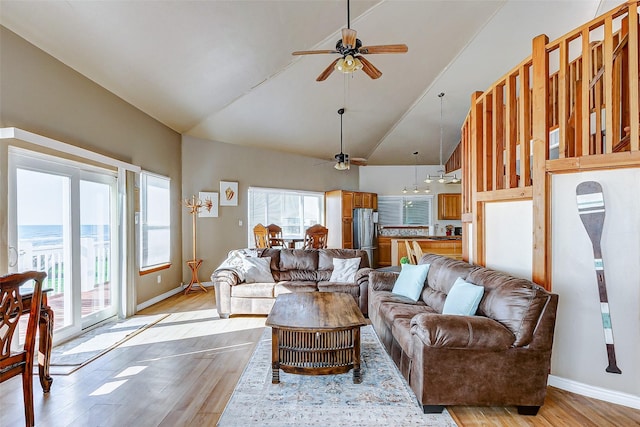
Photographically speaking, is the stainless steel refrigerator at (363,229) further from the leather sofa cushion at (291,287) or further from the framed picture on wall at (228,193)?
the leather sofa cushion at (291,287)

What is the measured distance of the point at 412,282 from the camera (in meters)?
3.88

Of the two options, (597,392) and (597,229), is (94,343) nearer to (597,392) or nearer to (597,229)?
(597,392)

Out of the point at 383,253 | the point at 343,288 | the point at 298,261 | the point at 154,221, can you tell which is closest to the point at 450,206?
the point at 383,253

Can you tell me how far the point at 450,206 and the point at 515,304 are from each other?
24.2 ft

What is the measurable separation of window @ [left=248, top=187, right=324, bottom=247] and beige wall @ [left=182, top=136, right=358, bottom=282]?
0.18 metres

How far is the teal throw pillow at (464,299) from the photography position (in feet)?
8.75

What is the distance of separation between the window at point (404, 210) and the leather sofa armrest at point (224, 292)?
5884mm

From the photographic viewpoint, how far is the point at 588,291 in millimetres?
2596

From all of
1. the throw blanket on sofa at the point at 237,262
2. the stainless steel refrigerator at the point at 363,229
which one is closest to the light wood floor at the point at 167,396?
the throw blanket on sofa at the point at 237,262

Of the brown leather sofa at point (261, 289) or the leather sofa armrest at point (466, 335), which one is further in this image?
the brown leather sofa at point (261, 289)

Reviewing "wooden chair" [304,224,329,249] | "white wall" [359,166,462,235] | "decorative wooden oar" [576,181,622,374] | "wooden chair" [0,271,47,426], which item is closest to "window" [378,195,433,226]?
"white wall" [359,166,462,235]

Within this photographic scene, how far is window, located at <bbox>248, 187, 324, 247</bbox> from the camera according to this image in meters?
7.43

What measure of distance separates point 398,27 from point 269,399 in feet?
15.8

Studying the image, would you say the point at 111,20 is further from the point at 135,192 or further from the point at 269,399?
the point at 269,399
